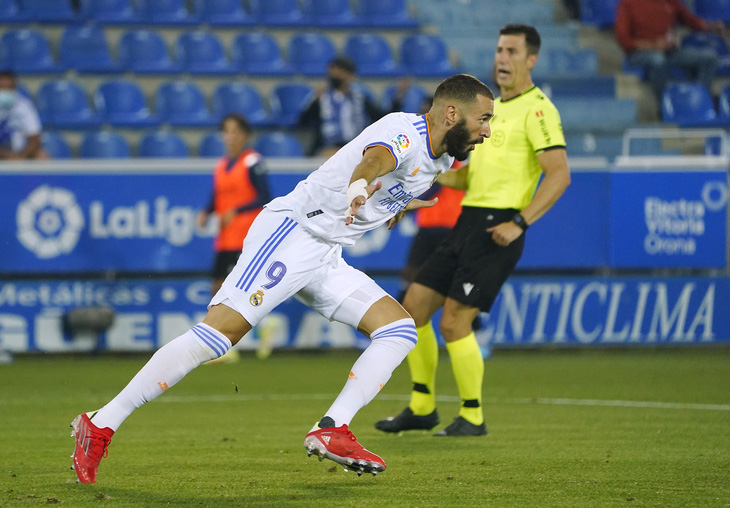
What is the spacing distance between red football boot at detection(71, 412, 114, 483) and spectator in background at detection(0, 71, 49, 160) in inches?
320

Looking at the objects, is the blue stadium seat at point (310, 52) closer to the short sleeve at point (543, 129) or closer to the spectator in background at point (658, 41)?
the spectator in background at point (658, 41)

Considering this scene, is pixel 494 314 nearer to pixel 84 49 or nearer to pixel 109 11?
pixel 84 49

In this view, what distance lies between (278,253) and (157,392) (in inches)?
32.7

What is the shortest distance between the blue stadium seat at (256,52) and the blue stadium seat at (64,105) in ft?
7.20

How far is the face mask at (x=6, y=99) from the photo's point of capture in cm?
1225

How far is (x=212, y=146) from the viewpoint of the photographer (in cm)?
1349

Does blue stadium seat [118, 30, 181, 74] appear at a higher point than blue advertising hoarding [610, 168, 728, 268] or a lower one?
higher

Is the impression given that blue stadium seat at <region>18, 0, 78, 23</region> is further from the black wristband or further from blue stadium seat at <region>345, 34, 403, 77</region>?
the black wristband

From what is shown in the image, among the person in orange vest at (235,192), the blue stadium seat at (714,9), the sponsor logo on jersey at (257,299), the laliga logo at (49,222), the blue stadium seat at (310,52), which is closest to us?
the sponsor logo on jersey at (257,299)

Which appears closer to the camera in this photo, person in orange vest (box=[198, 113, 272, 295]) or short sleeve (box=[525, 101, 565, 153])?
short sleeve (box=[525, 101, 565, 153])

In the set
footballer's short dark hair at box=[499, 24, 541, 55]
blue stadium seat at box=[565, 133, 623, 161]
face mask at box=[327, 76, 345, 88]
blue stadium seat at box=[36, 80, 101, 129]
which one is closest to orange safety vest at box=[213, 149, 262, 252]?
face mask at box=[327, 76, 345, 88]

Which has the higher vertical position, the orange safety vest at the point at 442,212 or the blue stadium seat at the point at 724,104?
the blue stadium seat at the point at 724,104

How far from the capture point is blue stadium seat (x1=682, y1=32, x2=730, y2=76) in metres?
15.9

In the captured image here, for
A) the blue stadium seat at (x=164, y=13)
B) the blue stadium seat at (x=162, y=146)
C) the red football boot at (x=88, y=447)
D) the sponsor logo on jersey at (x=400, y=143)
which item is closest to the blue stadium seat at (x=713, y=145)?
the blue stadium seat at (x=162, y=146)
